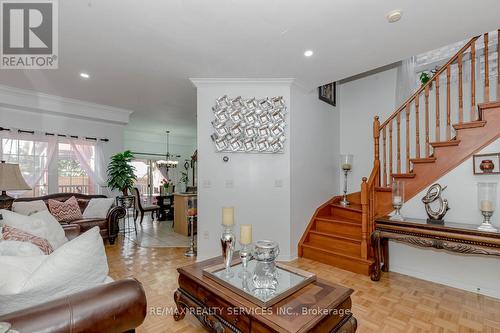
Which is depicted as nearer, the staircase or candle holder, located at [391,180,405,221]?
the staircase

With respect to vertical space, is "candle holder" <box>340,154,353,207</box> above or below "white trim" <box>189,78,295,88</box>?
below

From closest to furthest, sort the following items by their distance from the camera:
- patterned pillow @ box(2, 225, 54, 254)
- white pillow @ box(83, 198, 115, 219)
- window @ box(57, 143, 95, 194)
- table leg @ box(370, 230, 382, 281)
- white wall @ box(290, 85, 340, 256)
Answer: patterned pillow @ box(2, 225, 54, 254)
table leg @ box(370, 230, 382, 281)
white wall @ box(290, 85, 340, 256)
white pillow @ box(83, 198, 115, 219)
window @ box(57, 143, 95, 194)

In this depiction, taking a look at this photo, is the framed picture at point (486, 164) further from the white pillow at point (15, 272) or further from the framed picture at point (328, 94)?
the white pillow at point (15, 272)

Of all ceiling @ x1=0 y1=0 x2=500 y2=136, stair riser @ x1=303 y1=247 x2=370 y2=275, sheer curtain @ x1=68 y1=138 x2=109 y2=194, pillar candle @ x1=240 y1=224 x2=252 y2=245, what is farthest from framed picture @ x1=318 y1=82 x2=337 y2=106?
sheer curtain @ x1=68 y1=138 x2=109 y2=194

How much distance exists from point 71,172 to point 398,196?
6.09m

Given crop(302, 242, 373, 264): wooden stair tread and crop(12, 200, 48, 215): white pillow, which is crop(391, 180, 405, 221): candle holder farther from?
crop(12, 200, 48, 215): white pillow

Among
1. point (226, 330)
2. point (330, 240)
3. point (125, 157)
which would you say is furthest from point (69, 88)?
point (330, 240)

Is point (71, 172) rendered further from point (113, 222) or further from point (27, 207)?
point (113, 222)

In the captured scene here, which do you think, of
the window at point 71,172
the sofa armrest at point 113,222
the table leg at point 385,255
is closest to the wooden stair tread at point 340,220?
the table leg at point 385,255

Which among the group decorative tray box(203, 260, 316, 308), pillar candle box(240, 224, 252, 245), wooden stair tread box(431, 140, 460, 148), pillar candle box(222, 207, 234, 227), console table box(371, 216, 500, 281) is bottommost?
decorative tray box(203, 260, 316, 308)

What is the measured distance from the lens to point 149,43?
251 cm

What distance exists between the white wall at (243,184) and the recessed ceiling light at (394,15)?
150 cm

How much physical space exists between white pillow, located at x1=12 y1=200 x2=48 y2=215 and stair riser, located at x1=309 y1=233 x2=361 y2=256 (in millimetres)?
4235

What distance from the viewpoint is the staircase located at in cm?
248
